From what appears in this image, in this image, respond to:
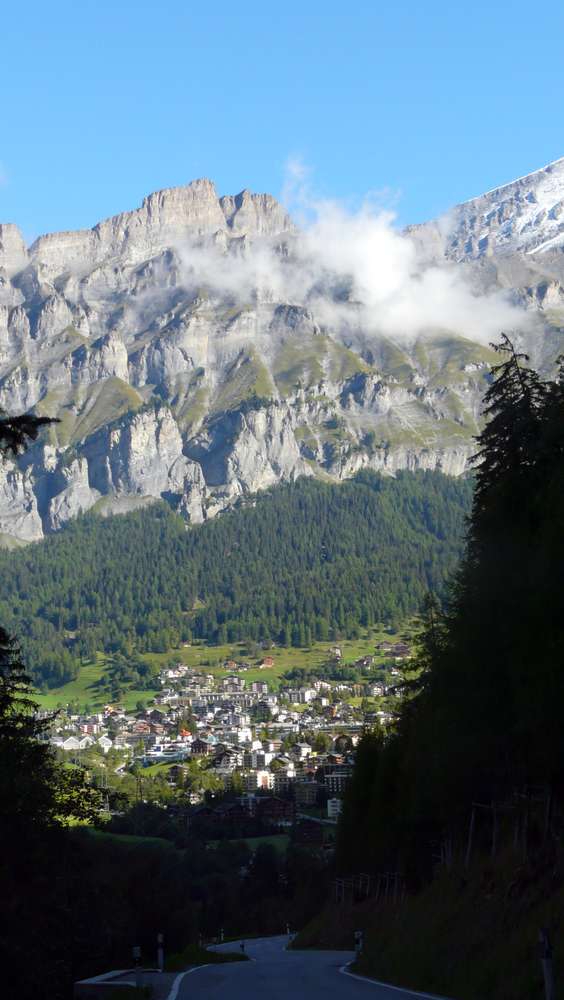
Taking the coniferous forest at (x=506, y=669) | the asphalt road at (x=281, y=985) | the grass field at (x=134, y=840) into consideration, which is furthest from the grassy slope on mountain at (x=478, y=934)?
the grass field at (x=134, y=840)

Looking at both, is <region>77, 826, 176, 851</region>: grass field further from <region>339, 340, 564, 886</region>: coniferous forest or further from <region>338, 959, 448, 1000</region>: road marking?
<region>338, 959, 448, 1000</region>: road marking

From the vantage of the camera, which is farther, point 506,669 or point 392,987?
point 506,669

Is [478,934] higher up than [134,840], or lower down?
higher up

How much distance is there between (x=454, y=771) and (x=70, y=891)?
1250 centimetres

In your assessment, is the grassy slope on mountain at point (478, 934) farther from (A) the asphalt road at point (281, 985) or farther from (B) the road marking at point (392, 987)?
(A) the asphalt road at point (281, 985)

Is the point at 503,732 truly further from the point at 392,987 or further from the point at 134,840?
the point at 134,840

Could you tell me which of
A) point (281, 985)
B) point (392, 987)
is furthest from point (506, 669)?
point (281, 985)

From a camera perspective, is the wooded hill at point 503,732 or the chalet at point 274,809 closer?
the wooded hill at point 503,732

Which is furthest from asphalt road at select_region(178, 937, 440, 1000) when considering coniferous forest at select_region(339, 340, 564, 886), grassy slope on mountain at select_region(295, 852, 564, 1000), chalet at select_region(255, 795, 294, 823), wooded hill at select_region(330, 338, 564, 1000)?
chalet at select_region(255, 795, 294, 823)

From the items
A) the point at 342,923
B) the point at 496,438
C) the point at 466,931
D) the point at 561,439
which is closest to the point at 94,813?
the point at 466,931

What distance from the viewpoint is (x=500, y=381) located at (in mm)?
48438

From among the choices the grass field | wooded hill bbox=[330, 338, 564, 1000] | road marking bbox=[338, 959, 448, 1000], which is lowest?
the grass field

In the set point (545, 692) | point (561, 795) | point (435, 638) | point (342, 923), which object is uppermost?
point (435, 638)

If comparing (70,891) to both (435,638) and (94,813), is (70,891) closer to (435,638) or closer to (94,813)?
(94,813)
